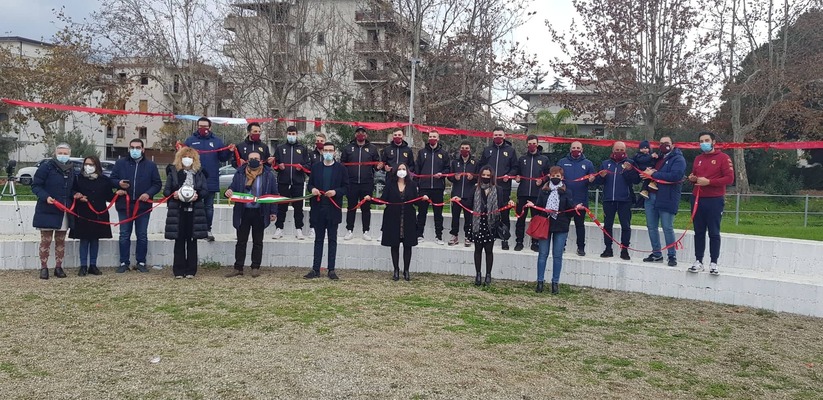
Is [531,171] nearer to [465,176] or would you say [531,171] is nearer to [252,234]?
[465,176]

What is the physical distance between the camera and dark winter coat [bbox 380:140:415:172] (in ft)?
37.6

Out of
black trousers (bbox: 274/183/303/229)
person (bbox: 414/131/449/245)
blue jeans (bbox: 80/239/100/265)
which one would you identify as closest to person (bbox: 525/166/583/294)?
person (bbox: 414/131/449/245)

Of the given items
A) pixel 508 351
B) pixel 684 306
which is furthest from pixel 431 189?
pixel 508 351

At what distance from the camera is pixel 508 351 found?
6605mm

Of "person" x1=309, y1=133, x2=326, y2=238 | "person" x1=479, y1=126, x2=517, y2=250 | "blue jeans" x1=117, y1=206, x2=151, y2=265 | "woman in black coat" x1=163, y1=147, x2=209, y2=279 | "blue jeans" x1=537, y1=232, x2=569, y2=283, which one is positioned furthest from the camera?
"person" x1=309, y1=133, x2=326, y2=238

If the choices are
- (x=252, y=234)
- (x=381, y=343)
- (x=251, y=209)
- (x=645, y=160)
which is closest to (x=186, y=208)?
(x=251, y=209)

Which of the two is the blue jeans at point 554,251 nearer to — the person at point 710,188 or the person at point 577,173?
the person at point 577,173

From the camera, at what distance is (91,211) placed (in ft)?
33.5

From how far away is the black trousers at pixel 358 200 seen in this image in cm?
1172

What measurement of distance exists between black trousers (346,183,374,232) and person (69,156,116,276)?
3.79 metres

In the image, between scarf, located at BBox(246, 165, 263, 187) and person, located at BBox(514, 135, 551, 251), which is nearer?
scarf, located at BBox(246, 165, 263, 187)

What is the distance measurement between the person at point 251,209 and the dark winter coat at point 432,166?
2531 millimetres

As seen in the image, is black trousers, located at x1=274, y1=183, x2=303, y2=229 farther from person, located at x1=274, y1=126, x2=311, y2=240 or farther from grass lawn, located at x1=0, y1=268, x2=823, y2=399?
grass lawn, located at x1=0, y1=268, x2=823, y2=399

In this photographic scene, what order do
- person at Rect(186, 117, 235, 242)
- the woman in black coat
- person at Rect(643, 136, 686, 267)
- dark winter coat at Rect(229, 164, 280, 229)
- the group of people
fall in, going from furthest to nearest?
person at Rect(186, 117, 235, 242) → dark winter coat at Rect(229, 164, 280, 229) → person at Rect(643, 136, 686, 267) → the woman in black coat → the group of people
